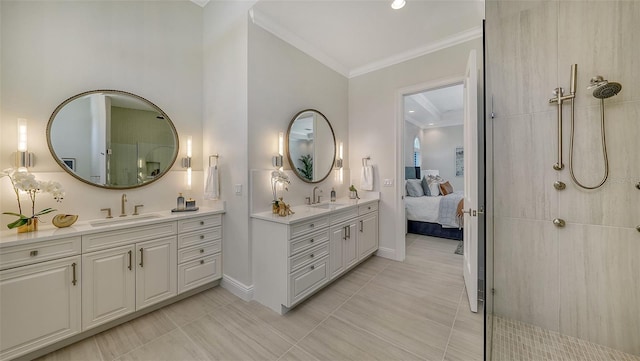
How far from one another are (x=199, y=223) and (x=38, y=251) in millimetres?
1029

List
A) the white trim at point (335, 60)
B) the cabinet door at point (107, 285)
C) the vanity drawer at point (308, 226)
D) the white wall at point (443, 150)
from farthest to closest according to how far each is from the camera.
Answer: the white wall at point (443, 150) < the white trim at point (335, 60) < the vanity drawer at point (308, 226) < the cabinet door at point (107, 285)

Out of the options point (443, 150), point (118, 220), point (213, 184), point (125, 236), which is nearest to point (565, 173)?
point (213, 184)

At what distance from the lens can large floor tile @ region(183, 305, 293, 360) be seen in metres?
1.58

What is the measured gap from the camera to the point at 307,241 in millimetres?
2158

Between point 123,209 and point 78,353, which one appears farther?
point 123,209

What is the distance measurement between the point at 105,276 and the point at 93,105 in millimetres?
1474

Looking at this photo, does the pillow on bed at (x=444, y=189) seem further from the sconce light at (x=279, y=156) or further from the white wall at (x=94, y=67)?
the white wall at (x=94, y=67)

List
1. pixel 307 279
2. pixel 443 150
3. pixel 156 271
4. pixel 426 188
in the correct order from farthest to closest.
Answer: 1. pixel 443 150
2. pixel 426 188
3. pixel 307 279
4. pixel 156 271

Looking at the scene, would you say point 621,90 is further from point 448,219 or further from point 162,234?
point 162,234

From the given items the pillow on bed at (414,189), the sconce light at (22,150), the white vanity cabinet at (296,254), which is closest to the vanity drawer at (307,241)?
the white vanity cabinet at (296,254)

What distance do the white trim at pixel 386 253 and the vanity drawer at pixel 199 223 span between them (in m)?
2.19

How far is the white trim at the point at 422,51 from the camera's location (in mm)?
2641

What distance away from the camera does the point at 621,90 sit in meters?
1.51

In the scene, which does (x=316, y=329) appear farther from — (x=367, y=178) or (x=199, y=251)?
(x=367, y=178)
